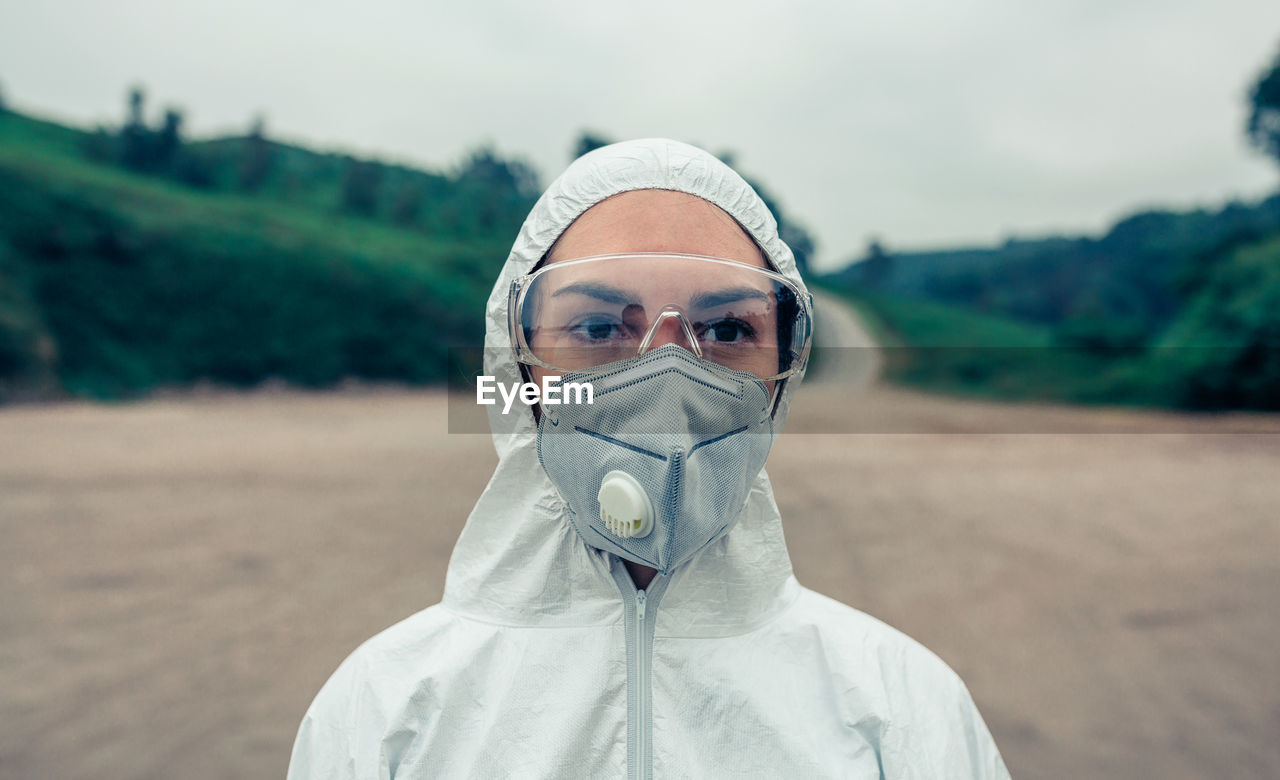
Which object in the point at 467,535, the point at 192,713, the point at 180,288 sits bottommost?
the point at 192,713

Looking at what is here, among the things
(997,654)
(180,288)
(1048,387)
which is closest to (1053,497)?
(997,654)

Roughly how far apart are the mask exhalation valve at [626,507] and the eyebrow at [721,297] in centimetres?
39

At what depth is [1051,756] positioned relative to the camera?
4129 mm

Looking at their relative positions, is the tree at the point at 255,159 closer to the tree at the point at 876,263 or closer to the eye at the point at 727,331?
the tree at the point at 876,263

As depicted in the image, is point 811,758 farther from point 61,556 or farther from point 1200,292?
point 1200,292

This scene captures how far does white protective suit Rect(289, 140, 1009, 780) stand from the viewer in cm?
143

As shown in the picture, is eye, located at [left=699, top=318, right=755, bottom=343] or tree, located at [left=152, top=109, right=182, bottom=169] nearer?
eye, located at [left=699, top=318, right=755, bottom=343]

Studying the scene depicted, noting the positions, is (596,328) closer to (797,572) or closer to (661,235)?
(661,235)

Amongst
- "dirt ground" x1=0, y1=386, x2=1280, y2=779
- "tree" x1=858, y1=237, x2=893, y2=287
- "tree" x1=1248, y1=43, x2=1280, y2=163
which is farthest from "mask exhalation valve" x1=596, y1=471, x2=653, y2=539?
"tree" x1=858, y1=237, x2=893, y2=287

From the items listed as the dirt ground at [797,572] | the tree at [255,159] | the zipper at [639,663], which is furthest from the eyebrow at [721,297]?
the tree at [255,159]

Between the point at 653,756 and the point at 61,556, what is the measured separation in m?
7.72

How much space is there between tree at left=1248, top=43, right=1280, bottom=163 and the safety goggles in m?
37.0

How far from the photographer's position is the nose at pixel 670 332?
1.56m

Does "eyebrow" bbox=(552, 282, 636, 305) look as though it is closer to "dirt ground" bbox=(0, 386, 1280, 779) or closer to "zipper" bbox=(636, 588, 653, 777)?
"zipper" bbox=(636, 588, 653, 777)
